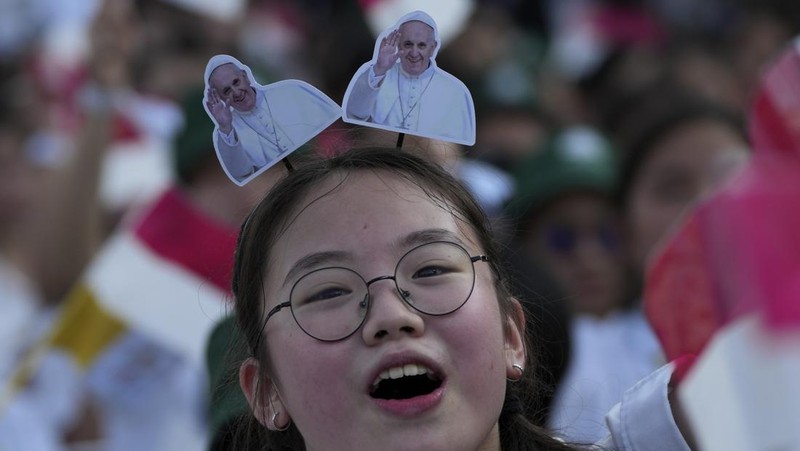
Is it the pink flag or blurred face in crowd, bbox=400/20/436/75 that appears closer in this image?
blurred face in crowd, bbox=400/20/436/75

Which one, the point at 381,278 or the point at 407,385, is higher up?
the point at 381,278

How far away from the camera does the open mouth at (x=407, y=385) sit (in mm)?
2314

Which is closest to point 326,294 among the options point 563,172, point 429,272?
point 429,272

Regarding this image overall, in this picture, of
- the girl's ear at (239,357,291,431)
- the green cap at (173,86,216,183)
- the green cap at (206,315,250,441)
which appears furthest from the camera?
the green cap at (173,86,216,183)

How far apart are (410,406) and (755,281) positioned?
1.06 metres

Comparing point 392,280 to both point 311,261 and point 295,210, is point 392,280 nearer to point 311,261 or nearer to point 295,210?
point 311,261

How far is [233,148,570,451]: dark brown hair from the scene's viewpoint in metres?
2.56

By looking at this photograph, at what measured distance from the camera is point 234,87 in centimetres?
249

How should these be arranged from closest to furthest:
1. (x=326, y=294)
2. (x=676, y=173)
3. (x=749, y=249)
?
(x=326, y=294) → (x=749, y=249) → (x=676, y=173)

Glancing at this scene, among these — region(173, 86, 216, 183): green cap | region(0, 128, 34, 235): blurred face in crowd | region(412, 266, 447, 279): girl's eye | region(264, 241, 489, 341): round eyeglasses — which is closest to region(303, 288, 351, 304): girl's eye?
region(264, 241, 489, 341): round eyeglasses

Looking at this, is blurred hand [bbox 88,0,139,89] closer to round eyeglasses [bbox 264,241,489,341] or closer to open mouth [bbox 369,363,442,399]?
round eyeglasses [bbox 264,241,489,341]

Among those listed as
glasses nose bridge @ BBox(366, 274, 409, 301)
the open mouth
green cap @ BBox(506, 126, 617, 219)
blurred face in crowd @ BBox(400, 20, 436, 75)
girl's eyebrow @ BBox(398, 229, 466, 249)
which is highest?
blurred face in crowd @ BBox(400, 20, 436, 75)

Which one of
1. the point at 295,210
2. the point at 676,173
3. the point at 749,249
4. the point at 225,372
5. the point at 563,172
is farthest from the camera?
the point at 563,172

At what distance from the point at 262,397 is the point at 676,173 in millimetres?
2480
